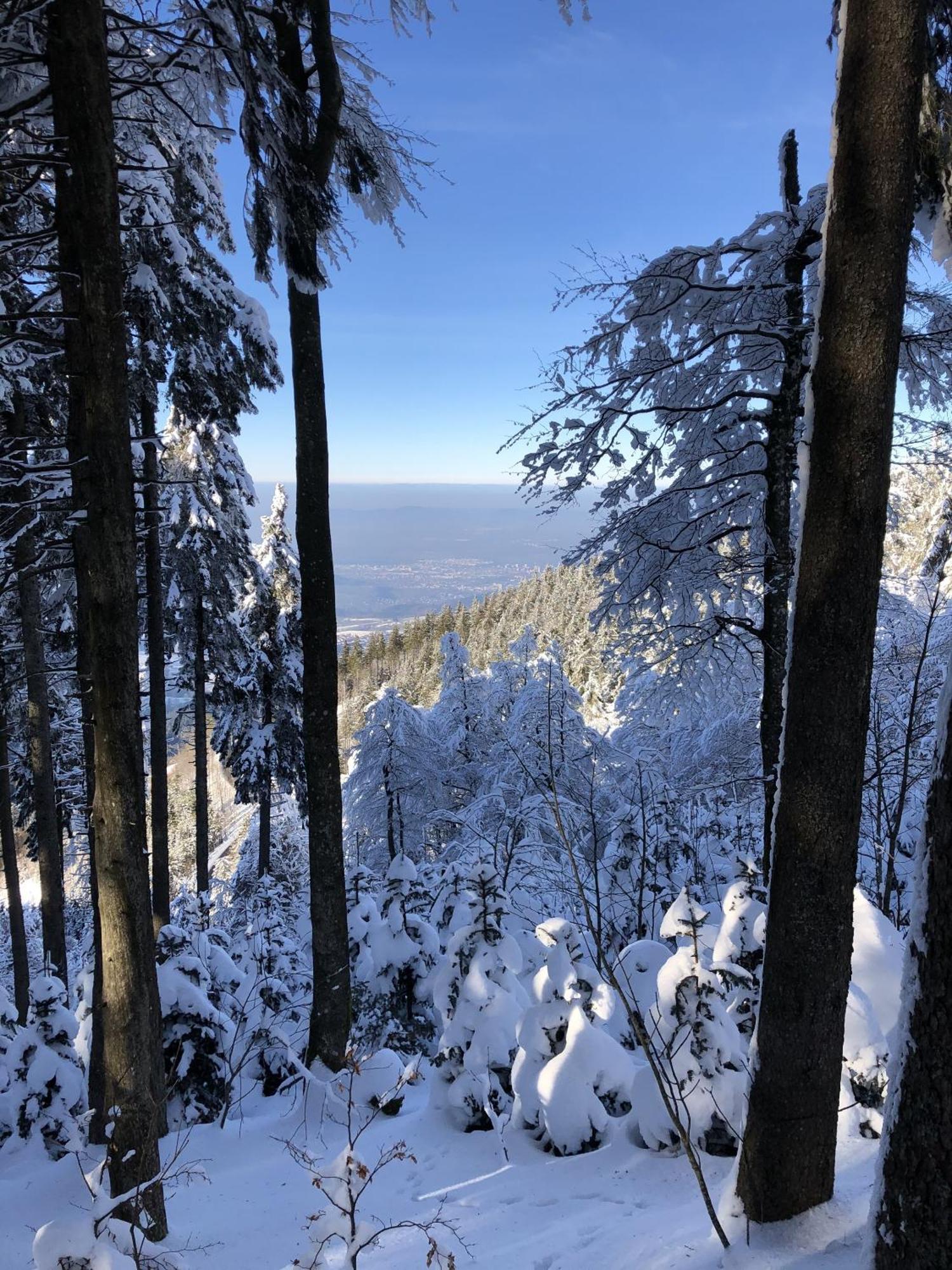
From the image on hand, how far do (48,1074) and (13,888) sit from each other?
575 cm

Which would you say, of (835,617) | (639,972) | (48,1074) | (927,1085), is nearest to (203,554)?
(48,1074)

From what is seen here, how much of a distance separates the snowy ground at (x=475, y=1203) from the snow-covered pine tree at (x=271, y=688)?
37.6 feet

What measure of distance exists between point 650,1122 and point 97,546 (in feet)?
14.4

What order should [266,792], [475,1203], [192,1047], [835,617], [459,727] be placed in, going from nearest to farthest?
[835,617]
[475,1203]
[192,1047]
[266,792]
[459,727]

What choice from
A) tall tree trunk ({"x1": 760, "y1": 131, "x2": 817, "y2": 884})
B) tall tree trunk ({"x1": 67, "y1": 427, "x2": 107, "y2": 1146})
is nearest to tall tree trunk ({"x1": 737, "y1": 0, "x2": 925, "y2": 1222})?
tall tree trunk ({"x1": 67, "y1": 427, "x2": 107, "y2": 1146})

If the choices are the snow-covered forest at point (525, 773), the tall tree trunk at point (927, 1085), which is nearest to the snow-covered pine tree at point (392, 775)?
the snow-covered forest at point (525, 773)

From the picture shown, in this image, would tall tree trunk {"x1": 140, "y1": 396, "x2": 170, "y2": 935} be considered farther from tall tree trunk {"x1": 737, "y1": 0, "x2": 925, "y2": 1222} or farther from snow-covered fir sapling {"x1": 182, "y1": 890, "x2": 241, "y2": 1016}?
tall tree trunk {"x1": 737, "y1": 0, "x2": 925, "y2": 1222}

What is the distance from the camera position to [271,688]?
1627 cm

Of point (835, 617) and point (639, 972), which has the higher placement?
point (835, 617)

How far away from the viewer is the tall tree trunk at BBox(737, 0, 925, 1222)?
7.40 feet

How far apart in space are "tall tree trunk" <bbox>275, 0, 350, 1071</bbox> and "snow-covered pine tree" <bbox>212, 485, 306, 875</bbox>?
35.5 ft

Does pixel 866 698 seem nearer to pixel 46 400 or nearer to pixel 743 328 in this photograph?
pixel 743 328

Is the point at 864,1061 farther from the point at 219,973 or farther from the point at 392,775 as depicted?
the point at 392,775

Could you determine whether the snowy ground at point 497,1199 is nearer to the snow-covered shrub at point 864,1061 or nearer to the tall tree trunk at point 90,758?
the snow-covered shrub at point 864,1061
